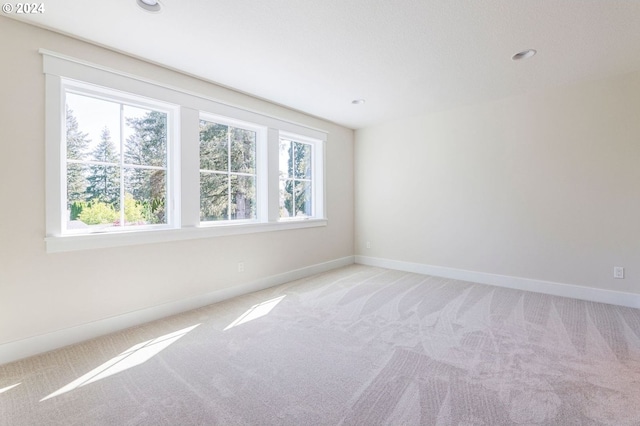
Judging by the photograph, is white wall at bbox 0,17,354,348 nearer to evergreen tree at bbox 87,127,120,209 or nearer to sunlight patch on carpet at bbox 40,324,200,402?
evergreen tree at bbox 87,127,120,209

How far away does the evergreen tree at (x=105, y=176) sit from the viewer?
2662 millimetres

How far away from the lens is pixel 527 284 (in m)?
3.83

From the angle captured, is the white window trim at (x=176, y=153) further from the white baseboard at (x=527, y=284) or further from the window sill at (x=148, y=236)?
the white baseboard at (x=527, y=284)

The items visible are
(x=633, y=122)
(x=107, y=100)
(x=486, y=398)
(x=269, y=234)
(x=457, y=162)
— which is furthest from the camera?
(x=457, y=162)

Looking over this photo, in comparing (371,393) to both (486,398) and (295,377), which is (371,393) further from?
(486,398)

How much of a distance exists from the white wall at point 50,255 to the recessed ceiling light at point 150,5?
868 millimetres

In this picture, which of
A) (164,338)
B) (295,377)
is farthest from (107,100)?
(295,377)

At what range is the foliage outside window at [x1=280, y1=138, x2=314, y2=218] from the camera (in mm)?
4488

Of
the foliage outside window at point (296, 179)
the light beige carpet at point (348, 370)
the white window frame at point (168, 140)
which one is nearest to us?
the light beige carpet at point (348, 370)

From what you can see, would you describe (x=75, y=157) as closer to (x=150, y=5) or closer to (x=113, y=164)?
(x=113, y=164)

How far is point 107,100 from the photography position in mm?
2742

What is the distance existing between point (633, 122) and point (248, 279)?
474 cm

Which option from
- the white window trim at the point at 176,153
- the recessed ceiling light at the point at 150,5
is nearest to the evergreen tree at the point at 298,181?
the white window trim at the point at 176,153

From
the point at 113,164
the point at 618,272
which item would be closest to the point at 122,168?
the point at 113,164
